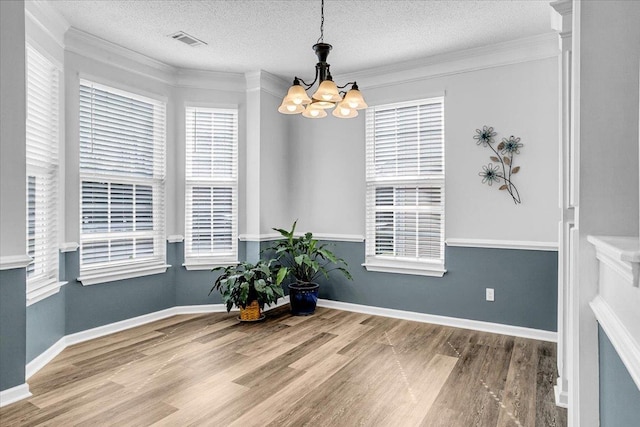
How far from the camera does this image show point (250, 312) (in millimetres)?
4117

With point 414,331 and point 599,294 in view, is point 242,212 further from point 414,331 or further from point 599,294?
point 599,294

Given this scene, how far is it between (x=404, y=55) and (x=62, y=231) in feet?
12.0

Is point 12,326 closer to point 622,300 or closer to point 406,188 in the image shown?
point 622,300

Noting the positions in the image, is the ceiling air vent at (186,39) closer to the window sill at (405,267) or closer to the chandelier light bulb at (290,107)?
the chandelier light bulb at (290,107)

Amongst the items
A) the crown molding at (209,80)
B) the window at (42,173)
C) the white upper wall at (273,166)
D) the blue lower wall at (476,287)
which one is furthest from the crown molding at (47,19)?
the blue lower wall at (476,287)

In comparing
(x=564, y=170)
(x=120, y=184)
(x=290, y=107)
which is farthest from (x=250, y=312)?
(x=564, y=170)

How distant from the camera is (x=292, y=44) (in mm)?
3789

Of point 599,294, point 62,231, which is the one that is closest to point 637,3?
point 599,294

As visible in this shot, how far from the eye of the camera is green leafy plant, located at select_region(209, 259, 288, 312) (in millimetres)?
3979

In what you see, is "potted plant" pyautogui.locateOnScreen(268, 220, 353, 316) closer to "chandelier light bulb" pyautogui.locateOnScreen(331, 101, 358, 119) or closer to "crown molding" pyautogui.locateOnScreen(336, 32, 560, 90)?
"chandelier light bulb" pyautogui.locateOnScreen(331, 101, 358, 119)

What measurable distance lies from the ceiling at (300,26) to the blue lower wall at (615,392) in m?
2.78

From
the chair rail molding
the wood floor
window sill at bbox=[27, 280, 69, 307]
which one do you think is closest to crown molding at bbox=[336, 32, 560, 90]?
the wood floor

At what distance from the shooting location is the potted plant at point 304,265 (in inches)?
172

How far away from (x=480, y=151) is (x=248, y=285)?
2.70 m
